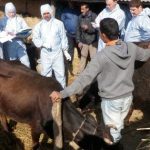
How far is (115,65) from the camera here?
5.76m

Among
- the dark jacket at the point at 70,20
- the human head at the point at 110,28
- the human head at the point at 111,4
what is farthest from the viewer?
the dark jacket at the point at 70,20

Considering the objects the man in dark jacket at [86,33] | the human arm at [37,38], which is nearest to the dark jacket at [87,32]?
the man in dark jacket at [86,33]

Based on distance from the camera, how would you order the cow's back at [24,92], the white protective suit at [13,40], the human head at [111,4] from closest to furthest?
1. the cow's back at [24,92]
2. the human head at [111,4]
3. the white protective suit at [13,40]

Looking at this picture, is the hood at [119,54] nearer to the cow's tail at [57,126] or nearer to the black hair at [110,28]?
the black hair at [110,28]

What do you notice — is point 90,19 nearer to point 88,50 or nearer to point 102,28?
point 88,50

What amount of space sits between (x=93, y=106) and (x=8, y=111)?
160cm

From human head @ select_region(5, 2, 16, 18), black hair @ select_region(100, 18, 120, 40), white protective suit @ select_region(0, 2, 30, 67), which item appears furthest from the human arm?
black hair @ select_region(100, 18, 120, 40)

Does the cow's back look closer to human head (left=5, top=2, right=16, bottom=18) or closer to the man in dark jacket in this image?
human head (left=5, top=2, right=16, bottom=18)

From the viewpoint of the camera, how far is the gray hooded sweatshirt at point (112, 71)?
5.62 metres

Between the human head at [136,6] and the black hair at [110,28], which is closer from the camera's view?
the black hair at [110,28]

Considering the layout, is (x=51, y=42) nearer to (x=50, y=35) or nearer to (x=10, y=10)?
(x=50, y=35)

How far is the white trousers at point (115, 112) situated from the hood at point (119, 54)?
0.54 m

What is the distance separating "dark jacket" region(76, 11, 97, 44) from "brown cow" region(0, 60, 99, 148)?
2.97 m

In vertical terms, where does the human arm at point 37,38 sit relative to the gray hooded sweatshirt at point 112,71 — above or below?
below
